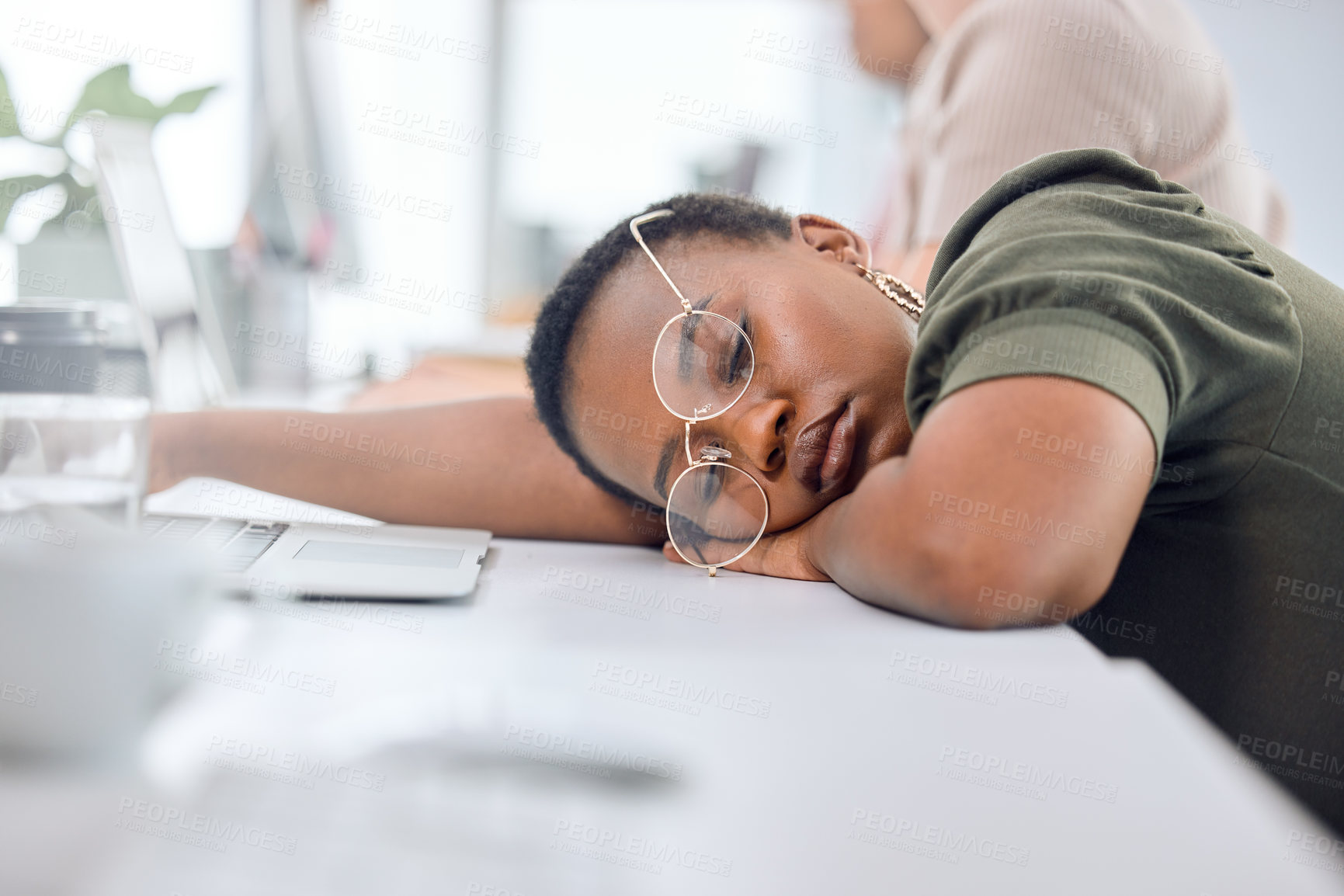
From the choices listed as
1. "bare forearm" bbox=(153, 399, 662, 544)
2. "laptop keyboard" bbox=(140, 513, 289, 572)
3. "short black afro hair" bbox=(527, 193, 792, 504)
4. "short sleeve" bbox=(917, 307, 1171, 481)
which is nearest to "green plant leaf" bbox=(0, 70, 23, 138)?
"bare forearm" bbox=(153, 399, 662, 544)

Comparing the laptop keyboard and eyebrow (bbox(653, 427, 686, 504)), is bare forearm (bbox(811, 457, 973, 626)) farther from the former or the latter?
→ the laptop keyboard

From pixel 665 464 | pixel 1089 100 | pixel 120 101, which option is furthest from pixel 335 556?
pixel 1089 100

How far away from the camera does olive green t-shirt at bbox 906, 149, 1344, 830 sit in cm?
48

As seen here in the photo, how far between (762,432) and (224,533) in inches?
18.5

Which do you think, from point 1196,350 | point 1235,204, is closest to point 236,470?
point 1196,350

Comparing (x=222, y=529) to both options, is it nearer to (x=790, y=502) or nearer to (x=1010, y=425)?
(x=790, y=502)

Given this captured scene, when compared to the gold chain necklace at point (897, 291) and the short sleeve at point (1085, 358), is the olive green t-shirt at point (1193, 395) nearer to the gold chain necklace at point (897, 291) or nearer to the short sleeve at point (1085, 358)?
the short sleeve at point (1085, 358)

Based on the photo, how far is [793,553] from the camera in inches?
28.9

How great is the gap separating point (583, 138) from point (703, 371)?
3638 millimetres

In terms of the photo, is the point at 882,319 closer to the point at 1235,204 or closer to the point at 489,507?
the point at 489,507

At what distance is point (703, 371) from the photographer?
736 mm

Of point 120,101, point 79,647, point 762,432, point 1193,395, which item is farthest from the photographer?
point 120,101

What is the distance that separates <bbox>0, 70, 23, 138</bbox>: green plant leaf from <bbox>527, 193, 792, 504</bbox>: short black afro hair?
1.93ft

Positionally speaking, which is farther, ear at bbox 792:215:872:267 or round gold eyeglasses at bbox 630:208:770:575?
ear at bbox 792:215:872:267
